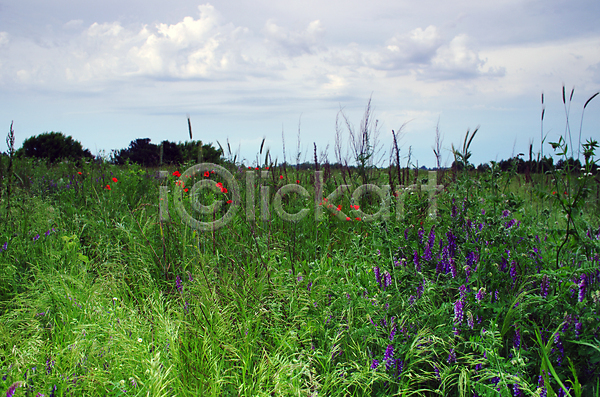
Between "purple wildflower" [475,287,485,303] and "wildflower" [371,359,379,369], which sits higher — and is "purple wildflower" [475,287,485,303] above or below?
above

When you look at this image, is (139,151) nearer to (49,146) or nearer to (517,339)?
(49,146)

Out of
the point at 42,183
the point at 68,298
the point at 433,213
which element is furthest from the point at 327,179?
the point at 42,183

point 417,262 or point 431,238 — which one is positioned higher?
point 431,238

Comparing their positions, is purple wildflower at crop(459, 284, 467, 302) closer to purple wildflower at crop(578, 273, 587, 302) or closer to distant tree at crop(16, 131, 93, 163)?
purple wildflower at crop(578, 273, 587, 302)

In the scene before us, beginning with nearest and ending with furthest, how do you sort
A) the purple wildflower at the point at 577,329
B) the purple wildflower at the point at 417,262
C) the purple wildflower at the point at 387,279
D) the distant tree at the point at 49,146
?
the purple wildflower at the point at 577,329 → the purple wildflower at the point at 387,279 → the purple wildflower at the point at 417,262 → the distant tree at the point at 49,146

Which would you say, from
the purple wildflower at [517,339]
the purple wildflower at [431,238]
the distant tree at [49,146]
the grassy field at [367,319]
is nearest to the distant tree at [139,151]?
the distant tree at [49,146]

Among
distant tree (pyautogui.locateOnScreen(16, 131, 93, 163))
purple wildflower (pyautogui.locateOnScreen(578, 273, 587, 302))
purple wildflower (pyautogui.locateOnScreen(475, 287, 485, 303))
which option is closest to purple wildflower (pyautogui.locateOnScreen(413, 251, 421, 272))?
purple wildflower (pyautogui.locateOnScreen(475, 287, 485, 303))

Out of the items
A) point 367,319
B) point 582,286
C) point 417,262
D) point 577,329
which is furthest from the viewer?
point 417,262

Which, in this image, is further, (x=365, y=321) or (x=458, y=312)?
(x=365, y=321)

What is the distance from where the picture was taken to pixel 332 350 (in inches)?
67.2

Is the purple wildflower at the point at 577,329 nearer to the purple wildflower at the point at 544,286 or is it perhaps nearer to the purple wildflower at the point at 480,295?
the purple wildflower at the point at 544,286

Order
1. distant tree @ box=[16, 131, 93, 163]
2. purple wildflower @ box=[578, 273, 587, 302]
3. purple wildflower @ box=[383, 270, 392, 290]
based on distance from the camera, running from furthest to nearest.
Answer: distant tree @ box=[16, 131, 93, 163]
purple wildflower @ box=[383, 270, 392, 290]
purple wildflower @ box=[578, 273, 587, 302]

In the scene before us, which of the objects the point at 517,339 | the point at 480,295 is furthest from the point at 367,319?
the point at 517,339

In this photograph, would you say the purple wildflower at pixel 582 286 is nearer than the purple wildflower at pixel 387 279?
Yes
